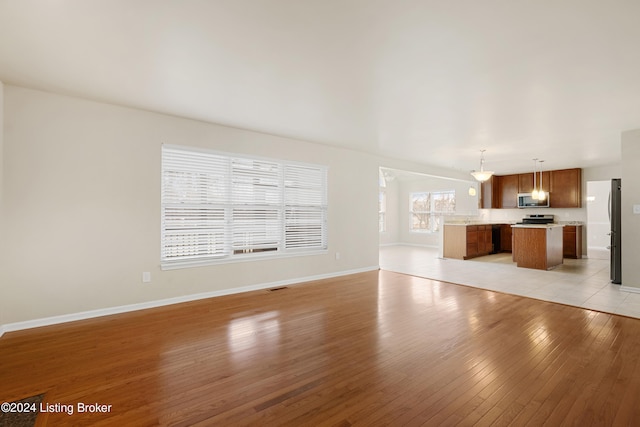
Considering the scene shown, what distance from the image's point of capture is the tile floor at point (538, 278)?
4.25m

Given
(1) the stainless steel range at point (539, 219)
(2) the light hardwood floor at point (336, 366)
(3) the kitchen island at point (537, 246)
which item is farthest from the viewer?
(1) the stainless steel range at point (539, 219)

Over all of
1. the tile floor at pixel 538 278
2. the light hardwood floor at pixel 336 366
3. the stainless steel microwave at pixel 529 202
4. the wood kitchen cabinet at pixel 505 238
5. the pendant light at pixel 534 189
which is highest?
the pendant light at pixel 534 189

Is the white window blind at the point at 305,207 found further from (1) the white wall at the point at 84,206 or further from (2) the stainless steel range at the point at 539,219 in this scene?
(2) the stainless steel range at the point at 539,219

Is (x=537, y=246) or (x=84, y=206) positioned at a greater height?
(x=84, y=206)

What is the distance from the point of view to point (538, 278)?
18.7 ft

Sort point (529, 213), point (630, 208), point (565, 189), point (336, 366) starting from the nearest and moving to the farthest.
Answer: point (336, 366)
point (630, 208)
point (565, 189)
point (529, 213)

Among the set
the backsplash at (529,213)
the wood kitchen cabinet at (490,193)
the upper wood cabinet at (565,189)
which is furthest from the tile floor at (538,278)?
the wood kitchen cabinet at (490,193)

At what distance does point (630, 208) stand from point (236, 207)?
6145mm

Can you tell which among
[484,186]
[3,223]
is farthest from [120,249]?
[484,186]

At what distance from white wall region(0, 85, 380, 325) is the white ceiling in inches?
11.4

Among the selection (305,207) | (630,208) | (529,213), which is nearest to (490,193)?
(529,213)

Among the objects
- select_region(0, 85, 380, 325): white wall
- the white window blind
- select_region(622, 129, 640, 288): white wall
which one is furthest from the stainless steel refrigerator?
select_region(0, 85, 380, 325): white wall

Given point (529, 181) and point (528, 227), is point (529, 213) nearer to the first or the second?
point (529, 181)

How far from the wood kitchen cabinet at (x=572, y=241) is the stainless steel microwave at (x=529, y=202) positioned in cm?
86
